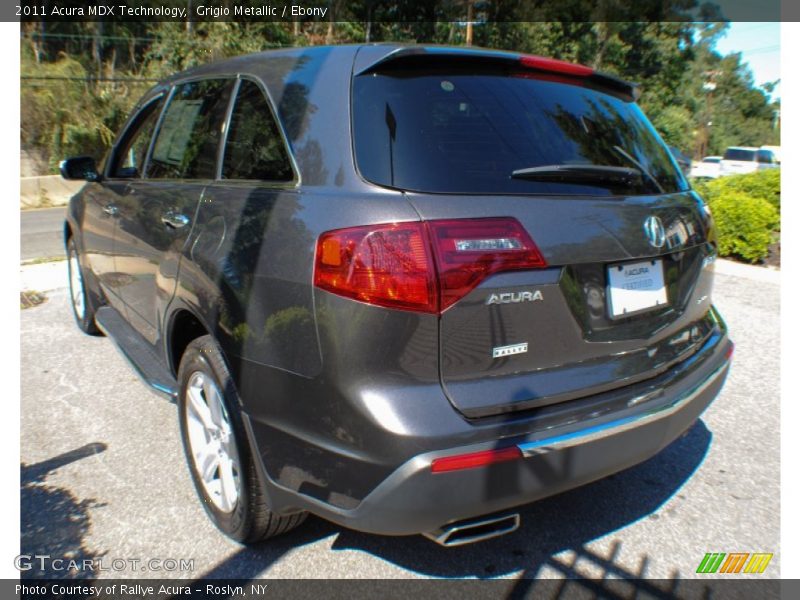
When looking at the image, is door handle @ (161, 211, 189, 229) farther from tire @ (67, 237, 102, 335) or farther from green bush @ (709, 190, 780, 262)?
green bush @ (709, 190, 780, 262)

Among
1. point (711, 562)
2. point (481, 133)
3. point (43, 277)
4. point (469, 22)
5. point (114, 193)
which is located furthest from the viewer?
point (469, 22)

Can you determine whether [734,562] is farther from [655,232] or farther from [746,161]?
A: [746,161]

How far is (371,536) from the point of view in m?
2.69

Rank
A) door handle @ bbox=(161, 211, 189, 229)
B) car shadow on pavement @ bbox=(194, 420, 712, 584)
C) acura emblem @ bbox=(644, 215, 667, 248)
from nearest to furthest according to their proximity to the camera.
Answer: acura emblem @ bbox=(644, 215, 667, 248) → car shadow on pavement @ bbox=(194, 420, 712, 584) → door handle @ bbox=(161, 211, 189, 229)

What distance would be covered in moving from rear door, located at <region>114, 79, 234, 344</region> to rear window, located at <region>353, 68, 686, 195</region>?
1040 millimetres

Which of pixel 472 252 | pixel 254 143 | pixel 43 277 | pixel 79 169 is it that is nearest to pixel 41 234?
pixel 43 277

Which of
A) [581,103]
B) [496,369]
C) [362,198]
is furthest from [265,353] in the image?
[581,103]

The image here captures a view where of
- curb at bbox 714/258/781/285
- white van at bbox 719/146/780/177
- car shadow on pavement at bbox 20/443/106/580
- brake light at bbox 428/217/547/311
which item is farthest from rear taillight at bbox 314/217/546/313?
white van at bbox 719/146/780/177

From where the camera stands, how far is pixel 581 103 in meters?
2.63

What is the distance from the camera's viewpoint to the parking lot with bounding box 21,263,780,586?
2520 mm

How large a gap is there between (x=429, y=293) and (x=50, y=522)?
2.12m

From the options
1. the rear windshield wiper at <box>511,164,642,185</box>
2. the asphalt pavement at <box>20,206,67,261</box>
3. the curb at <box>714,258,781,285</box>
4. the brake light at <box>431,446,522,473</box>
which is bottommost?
the brake light at <box>431,446,522,473</box>

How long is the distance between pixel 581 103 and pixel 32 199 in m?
16.4

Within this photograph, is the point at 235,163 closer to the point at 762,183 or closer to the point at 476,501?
the point at 476,501
